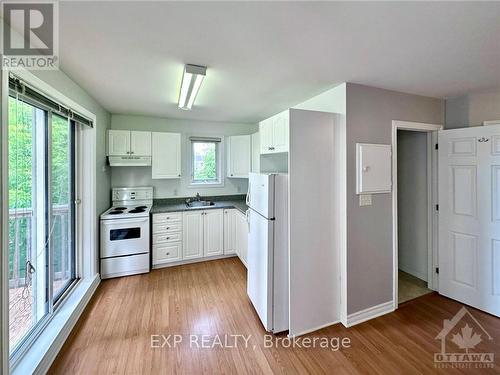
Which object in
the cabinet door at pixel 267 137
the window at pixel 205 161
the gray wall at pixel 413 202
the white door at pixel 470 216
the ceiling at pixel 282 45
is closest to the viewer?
the ceiling at pixel 282 45

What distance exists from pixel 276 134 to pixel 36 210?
2312 mm

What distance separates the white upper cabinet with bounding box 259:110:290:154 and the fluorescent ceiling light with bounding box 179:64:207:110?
2.79 feet

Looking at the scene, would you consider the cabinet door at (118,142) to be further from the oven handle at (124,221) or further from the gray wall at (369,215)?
the gray wall at (369,215)

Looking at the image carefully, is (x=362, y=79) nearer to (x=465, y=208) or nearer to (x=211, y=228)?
(x=465, y=208)

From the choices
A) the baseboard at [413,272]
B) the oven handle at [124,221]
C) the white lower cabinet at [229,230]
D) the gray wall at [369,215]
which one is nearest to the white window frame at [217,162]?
the white lower cabinet at [229,230]

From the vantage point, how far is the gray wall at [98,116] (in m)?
1.98

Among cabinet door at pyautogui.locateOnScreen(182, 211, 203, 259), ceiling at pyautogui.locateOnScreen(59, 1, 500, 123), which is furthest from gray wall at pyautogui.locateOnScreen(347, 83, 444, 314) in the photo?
cabinet door at pyautogui.locateOnScreen(182, 211, 203, 259)

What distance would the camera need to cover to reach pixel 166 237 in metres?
3.64

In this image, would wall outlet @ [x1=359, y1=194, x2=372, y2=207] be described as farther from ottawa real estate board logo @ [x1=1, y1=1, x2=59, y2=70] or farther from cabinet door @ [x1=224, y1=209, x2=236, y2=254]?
ottawa real estate board logo @ [x1=1, y1=1, x2=59, y2=70]

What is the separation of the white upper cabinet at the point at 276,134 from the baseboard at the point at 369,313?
188cm

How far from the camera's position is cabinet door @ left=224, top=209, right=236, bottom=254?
13.2 ft

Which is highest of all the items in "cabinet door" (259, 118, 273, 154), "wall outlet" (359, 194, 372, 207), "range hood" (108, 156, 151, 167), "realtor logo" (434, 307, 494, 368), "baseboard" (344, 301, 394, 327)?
"cabinet door" (259, 118, 273, 154)

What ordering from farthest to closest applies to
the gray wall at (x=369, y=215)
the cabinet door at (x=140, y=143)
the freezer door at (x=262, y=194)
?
the cabinet door at (x=140, y=143) < the gray wall at (x=369, y=215) < the freezer door at (x=262, y=194)

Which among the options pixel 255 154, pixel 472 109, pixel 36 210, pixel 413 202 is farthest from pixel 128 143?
pixel 472 109
